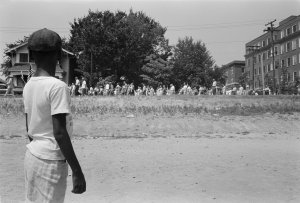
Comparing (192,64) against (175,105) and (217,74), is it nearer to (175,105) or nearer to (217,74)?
(217,74)

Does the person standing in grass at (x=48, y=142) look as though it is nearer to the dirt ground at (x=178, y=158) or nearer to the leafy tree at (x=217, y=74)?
the dirt ground at (x=178, y=158)

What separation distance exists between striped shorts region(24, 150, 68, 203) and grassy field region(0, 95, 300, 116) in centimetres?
1883

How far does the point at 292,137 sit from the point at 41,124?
16445mm

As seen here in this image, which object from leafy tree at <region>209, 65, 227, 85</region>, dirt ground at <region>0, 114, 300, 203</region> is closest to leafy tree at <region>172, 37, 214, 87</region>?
leafy tree at <region>209, 65, 227, 85</region>

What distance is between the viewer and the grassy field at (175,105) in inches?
874

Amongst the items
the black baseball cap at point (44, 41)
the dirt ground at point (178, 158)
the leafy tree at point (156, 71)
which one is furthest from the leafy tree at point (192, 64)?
the black baseball cap at point (44, 41)

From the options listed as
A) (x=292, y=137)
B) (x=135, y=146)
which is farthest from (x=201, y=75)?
(x=135, y=146)

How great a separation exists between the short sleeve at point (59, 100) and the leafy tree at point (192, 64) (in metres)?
57.0

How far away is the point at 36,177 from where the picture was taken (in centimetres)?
268

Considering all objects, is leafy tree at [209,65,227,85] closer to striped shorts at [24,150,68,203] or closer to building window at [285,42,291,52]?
building window at [285,42,291,52]

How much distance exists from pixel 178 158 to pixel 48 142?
881 cm

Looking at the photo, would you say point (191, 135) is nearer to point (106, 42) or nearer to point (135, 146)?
point (135, 146)

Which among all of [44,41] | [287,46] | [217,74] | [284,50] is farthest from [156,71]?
[44,41]

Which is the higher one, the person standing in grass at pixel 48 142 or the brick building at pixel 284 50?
the brick building at pixel 284 50
